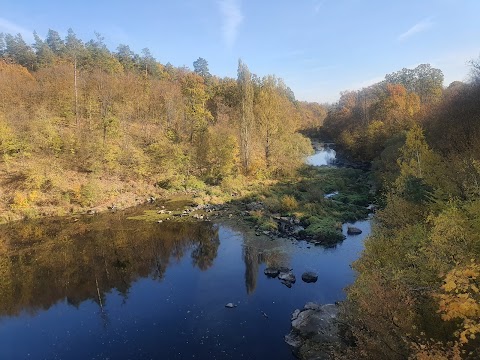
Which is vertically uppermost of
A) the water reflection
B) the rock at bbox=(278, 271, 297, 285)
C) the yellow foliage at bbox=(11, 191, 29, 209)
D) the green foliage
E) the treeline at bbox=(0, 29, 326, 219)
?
the treeline at bbox=(0, 29, 326, 219)

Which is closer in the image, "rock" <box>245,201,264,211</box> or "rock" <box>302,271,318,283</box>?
"rock" <box>302,271,318,283</box>

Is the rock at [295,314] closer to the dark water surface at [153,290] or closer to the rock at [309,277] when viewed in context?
the dark water surface at [153,290]

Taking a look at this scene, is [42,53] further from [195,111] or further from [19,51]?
[195,111]

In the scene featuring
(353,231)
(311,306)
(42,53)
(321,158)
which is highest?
(42,53)

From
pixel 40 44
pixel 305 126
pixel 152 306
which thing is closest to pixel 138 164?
pixel 152 306

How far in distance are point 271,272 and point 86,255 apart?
14.5 m

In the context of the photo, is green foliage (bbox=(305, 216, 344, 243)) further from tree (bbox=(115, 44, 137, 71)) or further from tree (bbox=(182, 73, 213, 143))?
tree (bbox=(115, 44, 137, 71))

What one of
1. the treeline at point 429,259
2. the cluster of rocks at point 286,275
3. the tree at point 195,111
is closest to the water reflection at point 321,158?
the tree at point 195,111

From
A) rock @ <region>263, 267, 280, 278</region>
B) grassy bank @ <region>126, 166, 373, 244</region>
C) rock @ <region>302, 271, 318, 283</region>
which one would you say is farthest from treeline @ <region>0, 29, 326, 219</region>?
rock @ <region>302, 271, 318, 283</region>

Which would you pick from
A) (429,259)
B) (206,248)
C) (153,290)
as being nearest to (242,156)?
(206,248)

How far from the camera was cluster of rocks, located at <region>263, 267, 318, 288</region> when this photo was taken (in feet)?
70.0

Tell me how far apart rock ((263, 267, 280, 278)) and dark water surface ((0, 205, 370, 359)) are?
0.37 meters

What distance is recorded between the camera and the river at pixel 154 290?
15.9m

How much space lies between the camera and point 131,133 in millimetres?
55531
